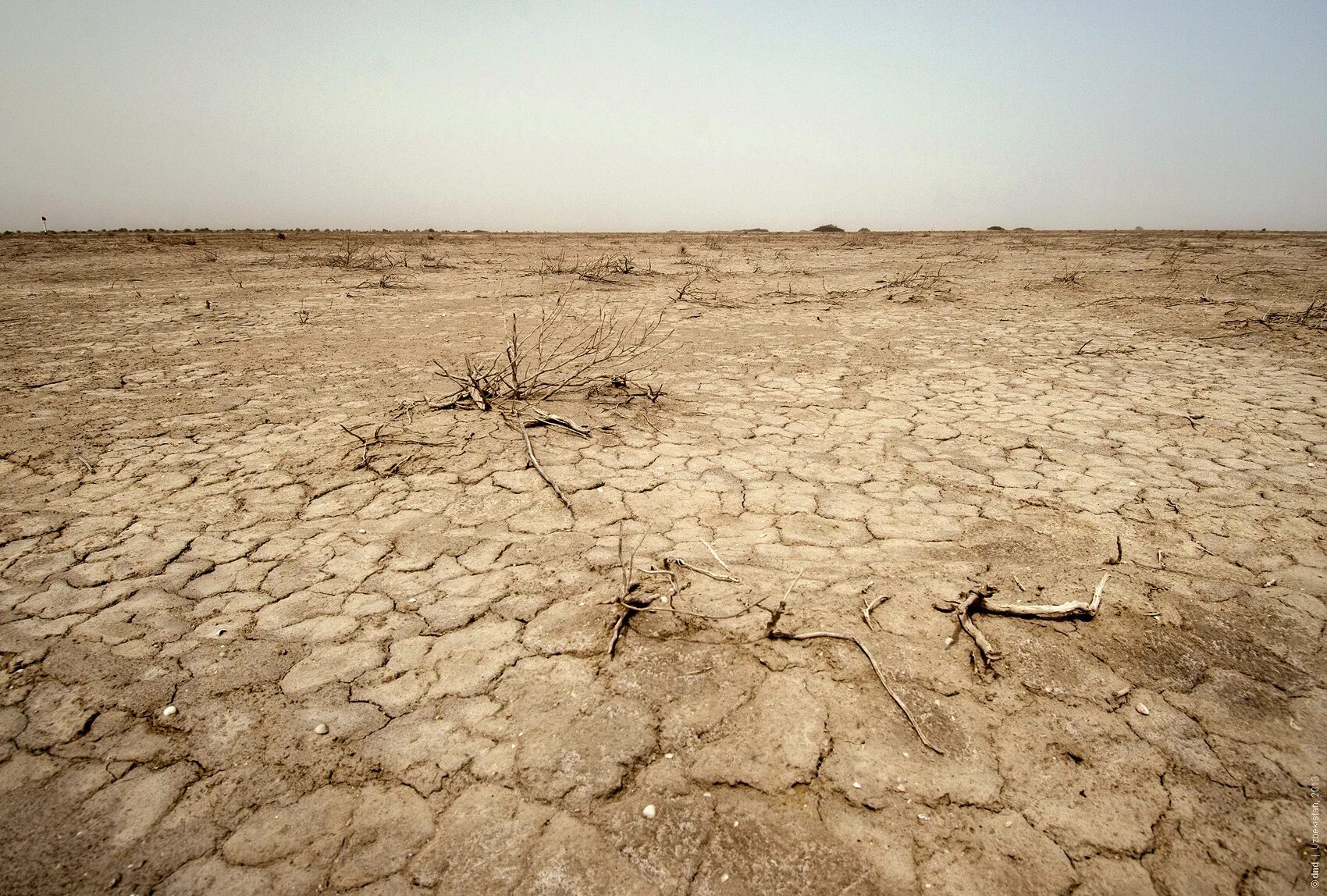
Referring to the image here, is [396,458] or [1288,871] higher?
[396,458]

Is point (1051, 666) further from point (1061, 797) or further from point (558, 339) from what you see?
point (558, 339)

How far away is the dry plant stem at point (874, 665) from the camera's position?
4.72 ft

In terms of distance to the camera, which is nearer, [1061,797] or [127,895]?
[127,895]

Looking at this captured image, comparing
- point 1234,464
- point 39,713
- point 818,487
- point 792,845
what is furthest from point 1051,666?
point 39,713

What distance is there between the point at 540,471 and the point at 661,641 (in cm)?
120

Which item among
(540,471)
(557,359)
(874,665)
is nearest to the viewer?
(874,665)

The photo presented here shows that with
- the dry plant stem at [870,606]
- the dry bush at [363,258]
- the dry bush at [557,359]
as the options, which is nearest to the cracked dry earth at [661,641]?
the dry plant stem at [870,606]

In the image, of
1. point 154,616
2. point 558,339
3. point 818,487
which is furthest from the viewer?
point 558,339

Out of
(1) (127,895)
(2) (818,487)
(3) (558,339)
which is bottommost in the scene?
(1) (127,895)

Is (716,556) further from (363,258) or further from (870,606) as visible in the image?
(363,258)

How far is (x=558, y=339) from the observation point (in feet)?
17.2

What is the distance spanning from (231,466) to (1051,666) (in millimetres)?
3275

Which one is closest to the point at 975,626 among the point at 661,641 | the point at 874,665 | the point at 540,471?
the point at 874,665

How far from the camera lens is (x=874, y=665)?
1.61m
